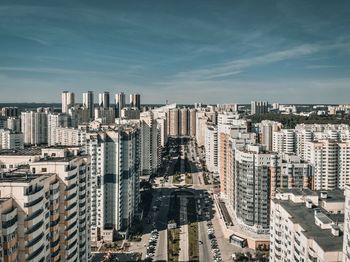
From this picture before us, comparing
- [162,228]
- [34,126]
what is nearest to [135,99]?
[34,126]

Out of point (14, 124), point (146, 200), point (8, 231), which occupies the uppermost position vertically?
point (14, 124)

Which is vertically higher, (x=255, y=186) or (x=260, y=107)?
(x=260, y=107)

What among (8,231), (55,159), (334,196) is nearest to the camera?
(8,231)

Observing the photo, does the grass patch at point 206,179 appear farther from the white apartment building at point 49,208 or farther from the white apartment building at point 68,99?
the white apartment building at point 68,99

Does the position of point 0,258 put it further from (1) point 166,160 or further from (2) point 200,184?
(1) point 166,160

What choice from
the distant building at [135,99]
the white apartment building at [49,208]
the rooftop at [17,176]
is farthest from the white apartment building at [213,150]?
the distant building at [135,99]

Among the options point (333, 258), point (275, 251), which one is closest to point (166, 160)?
point (275, 251)

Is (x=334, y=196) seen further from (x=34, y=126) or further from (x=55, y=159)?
(x=34, y=126)
